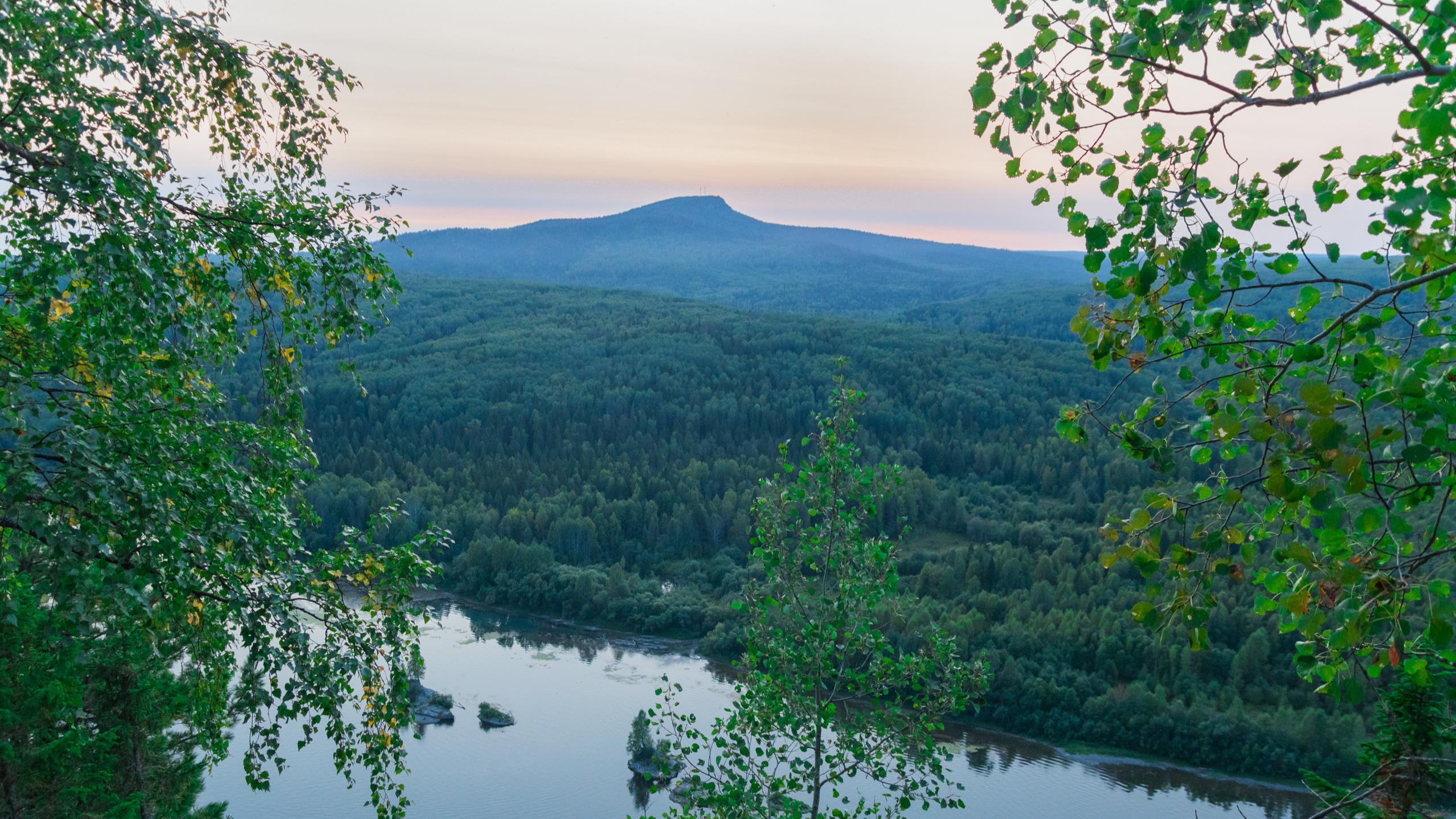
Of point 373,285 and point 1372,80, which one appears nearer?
point 1372,80

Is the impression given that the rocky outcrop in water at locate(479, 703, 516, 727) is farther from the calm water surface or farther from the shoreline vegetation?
the shoreline vegetation

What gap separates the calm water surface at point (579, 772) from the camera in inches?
886

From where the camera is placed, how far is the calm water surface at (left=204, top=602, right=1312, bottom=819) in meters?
22.5

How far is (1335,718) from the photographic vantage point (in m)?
27.5

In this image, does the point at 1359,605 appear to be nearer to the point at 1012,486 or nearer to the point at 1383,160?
the point at 1383,160

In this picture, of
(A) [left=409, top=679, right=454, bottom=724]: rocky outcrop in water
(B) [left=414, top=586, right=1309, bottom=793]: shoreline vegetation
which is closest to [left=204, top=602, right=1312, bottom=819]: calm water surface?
(B) [left=414, top=586, right=1309, bottom=793]: shoreline vegetation

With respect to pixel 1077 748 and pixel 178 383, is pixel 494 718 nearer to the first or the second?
pixel 1077 748

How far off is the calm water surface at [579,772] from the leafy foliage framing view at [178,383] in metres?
14.9

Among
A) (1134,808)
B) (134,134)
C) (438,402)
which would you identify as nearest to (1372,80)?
(134,134)

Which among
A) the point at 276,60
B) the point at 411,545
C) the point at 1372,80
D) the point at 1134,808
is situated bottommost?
the point at 1134,808

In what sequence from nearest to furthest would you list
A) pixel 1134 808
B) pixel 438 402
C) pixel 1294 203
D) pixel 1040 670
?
1. pixel 1294 203
2. pixel 1134 808
3. pixel 1040 670
4. pixel 438 402

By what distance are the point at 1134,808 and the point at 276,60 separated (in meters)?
26.3

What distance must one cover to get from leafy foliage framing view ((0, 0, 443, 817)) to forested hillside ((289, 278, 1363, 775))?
6.50 meters

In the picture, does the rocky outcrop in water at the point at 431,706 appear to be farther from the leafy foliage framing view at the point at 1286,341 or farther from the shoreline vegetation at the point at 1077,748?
the leafy foliage framing view at the point at 1286,341
